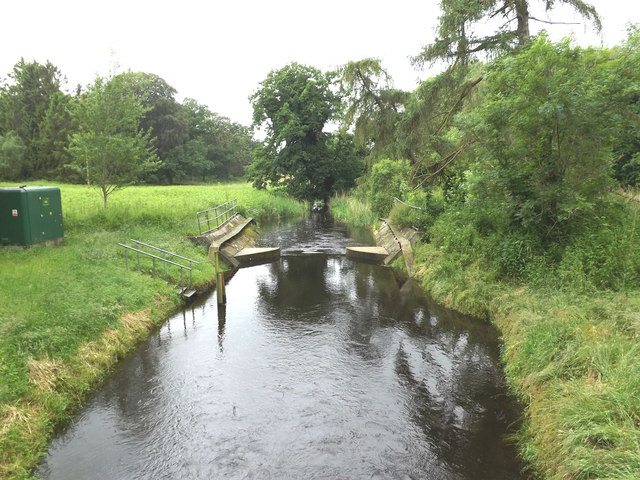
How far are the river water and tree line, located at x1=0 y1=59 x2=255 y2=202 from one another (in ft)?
34.5

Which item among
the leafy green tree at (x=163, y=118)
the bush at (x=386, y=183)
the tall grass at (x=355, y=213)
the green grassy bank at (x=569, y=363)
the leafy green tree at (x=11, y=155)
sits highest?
the leafy green tree at (x=163, y=118)

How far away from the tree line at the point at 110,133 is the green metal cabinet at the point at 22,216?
589 cm

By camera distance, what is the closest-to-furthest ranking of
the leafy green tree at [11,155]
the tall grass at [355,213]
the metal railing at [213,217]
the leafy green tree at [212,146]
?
the metal railing at [213,217] < the tall grass at [355,213] < the leafy green tree at [11,155] < the leafy green tree at [212,146]

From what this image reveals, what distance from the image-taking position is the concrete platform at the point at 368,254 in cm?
1972

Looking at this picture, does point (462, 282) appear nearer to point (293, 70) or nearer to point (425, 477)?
point (425, 477)

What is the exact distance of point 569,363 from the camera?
6969mm

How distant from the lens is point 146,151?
2059 cm

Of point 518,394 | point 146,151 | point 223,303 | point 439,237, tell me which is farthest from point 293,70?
point 518,394

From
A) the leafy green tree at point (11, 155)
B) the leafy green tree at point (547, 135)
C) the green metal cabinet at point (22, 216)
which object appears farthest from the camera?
the leafy green tree at point (11, 155)

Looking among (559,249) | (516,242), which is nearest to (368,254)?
(516,242)

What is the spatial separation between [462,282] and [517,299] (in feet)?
8.21

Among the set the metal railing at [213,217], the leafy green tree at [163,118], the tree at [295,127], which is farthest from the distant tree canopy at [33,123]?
the metal railing at [213,217]

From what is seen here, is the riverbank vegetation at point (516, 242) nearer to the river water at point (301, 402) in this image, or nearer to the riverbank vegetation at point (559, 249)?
the riverbank vegetation at point (559, 249)

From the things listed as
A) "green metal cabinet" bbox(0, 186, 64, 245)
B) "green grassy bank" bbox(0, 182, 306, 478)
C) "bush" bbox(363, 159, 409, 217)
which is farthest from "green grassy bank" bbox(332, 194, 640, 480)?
"bush" bbox(363, 159, 409, 217)
